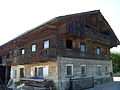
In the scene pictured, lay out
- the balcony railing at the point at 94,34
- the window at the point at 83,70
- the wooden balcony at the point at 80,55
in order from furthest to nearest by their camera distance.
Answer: the window at the point at 83,70, the balcony railing at the point at 94,34, the wooden balcony at the point at 80,55

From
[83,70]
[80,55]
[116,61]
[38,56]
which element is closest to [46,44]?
[38,56]

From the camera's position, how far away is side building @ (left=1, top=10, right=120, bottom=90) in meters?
14.1

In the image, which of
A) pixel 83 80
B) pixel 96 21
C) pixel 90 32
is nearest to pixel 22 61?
pixel 83 80

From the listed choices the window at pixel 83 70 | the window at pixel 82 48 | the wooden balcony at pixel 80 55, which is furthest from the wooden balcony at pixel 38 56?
the window at pixel 83 70

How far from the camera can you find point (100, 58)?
2095 cm

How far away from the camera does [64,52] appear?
15.1m

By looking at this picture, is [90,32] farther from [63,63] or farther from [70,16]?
[63,63]

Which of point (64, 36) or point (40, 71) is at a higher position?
point (64, 36)

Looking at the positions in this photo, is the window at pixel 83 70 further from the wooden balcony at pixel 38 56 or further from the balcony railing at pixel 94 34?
the wooden balcony at pixel 38 56

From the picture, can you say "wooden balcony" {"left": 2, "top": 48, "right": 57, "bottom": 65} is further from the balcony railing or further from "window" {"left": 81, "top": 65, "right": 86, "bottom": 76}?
"window" {"left": 81, "top": 65, "right": 86, "bottom": 76}

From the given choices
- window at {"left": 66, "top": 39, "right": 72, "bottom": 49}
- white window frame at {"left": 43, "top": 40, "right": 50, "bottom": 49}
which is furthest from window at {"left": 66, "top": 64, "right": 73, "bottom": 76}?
white window frame at {"left": 43, "top": 40, "right": 50, "bottom": 49}

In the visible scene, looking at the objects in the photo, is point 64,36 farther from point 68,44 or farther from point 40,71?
point 40,71

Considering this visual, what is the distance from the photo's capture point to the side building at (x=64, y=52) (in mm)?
14148

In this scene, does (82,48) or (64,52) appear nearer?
(64,52)
